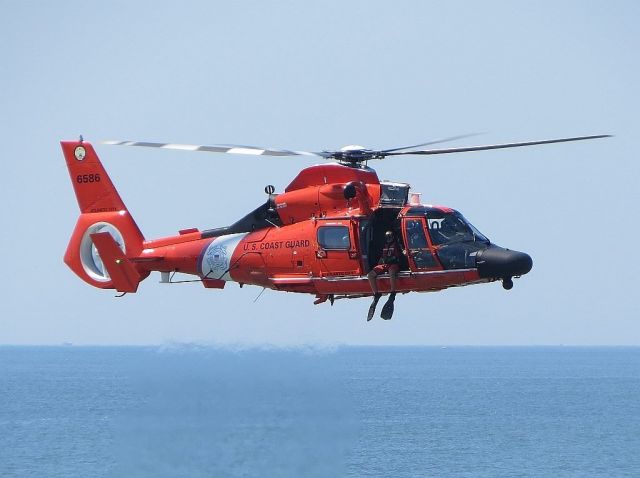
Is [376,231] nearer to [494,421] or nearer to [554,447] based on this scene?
[554,447]

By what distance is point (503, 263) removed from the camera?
22078mm

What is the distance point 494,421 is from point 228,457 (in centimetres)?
3954

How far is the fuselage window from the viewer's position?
23688mm

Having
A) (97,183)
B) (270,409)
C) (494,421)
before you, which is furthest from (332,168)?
(494,421)

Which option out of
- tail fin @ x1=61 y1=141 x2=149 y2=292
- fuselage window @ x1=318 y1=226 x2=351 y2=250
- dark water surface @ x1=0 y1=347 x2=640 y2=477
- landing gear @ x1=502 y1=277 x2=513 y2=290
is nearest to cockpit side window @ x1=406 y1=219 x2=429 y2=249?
fuselage window @ x1=318 y1=226 x2=351 y2=250

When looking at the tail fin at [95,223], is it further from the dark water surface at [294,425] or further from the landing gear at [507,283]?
the landing gear at [507,283]

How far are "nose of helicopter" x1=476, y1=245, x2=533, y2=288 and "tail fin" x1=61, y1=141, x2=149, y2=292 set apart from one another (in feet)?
28.4

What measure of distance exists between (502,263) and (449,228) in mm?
1489

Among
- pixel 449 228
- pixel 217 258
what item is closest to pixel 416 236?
pixel 449 228

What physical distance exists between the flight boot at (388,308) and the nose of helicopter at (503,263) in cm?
205

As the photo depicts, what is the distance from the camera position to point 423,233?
2297 centimetres

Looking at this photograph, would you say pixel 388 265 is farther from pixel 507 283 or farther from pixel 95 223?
pixel 95 223

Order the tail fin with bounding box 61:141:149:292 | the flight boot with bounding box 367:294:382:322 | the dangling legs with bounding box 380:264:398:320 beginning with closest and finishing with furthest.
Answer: the dangling legs with bounding box 380:264:398:320
the flight boot with bounding box 367:294:382:322
the tail fin with bounding box 61:141:149:292

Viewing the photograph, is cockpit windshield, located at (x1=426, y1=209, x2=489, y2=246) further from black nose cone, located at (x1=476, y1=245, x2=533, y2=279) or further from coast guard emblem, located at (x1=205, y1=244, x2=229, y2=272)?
coast guard emblem, located at (x1=205, y1=244, x2=229, y2=272)
